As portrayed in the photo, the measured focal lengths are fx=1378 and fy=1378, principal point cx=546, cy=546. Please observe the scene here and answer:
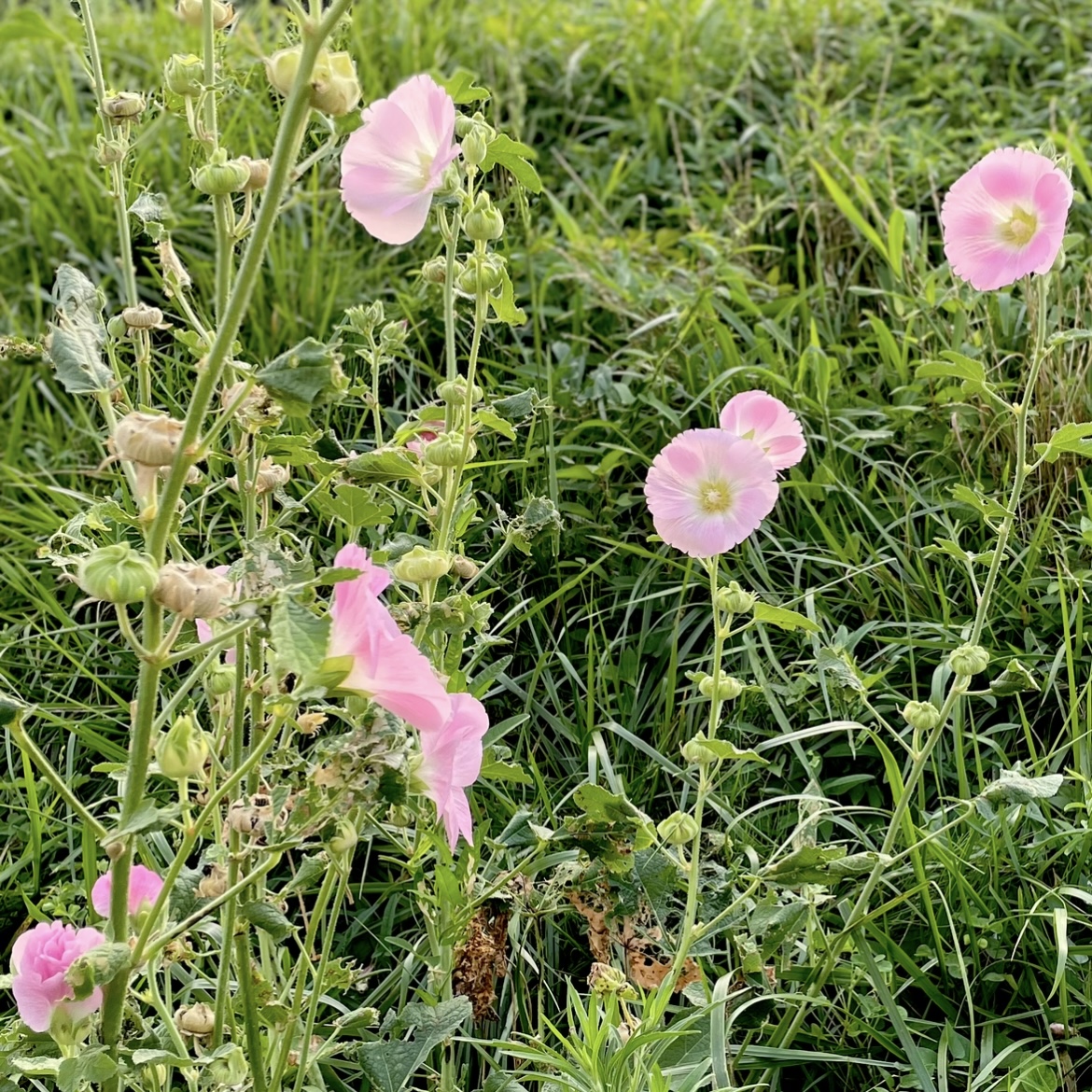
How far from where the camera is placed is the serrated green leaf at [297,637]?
701mm

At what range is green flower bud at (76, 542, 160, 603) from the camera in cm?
72

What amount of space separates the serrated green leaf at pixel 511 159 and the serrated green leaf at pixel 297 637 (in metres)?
0.46

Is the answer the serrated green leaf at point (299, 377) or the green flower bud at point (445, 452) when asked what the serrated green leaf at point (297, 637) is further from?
the green flower bud at point (445, 452)

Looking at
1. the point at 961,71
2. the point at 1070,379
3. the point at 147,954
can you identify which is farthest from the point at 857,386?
the point at 147,954

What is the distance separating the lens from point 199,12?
104cm

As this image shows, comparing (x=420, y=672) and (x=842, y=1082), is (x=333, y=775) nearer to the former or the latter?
(x=420, y=672)

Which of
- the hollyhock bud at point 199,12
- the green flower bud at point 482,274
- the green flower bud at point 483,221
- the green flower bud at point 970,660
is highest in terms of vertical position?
the hollyhock bud at point 199,12

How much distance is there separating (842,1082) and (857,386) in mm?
1023

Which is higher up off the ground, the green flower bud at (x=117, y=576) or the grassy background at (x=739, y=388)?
the green flower bud at (x=117, y=576)

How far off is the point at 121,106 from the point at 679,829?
29.3 inches

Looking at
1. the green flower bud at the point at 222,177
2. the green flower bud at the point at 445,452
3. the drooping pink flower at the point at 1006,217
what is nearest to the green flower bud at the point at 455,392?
the green flower bud at the point at 445,452

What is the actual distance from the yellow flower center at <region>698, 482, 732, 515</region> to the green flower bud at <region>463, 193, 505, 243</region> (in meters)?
0.27

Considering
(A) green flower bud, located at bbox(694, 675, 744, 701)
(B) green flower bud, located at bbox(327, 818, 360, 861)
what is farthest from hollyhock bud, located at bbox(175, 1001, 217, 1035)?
(A) green flower bud, located at bbox(694, 675, 744, 701)

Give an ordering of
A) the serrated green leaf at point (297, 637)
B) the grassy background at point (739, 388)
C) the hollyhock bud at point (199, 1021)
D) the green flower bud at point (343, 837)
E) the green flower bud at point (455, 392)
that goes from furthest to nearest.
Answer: the grassy background at point (739, 388) < the green flower bud at point (455, 392) < the hollyhock bud at point (199, 1021) < the green flower bud at point (343, 837) < the serrated green leaf at point (297, 637)
